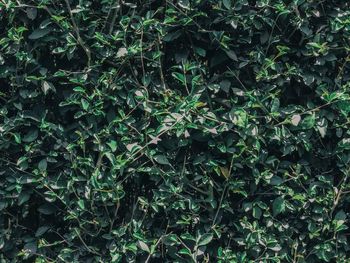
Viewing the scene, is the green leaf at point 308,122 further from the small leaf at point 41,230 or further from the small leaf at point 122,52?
the small leaf at point 41,230

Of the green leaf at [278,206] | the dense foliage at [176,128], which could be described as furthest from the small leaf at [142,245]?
the green leaf at [278,206]

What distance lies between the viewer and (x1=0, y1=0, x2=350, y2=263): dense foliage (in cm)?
314

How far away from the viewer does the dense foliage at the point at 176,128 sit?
10.3ft

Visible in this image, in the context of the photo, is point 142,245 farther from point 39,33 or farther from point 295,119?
point 39,33

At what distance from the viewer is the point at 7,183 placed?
3260mm

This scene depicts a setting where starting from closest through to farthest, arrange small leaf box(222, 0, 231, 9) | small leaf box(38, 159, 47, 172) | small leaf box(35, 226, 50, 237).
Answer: small leaf box(222, 0, 231, 9) < small leaf box(38, 159, 47, 172) < small leaf box(35, 226, 50, 237)

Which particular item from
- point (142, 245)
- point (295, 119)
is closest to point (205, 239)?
point (142, 245)

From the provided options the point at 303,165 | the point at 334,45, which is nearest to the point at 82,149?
the point at 303,165

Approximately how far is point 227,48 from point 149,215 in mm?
1084

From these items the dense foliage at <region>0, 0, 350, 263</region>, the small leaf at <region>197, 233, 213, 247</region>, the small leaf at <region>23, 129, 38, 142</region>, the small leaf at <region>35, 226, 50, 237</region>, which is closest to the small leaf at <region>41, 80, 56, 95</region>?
the dense foliage at <region>0, 0, 350, 263</region>

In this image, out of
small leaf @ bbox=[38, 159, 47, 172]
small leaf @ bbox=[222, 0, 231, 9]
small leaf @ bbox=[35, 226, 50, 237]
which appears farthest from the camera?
small leaf @ bbox=[35, 226, 50, 237]

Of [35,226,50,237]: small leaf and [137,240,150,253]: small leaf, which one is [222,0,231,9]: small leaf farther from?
[35,226,50,237]: small leaf

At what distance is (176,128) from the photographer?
305 cm

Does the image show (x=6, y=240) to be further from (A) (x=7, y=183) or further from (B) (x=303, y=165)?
(B) (x=303, y=165)
